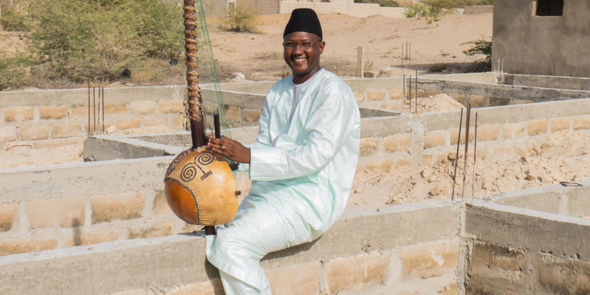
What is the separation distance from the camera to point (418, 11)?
42.6 meters

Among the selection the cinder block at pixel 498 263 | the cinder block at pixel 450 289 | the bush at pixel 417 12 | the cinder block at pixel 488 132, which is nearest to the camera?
the cinder block at pixel 498 263

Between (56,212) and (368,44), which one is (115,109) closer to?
(56,212)

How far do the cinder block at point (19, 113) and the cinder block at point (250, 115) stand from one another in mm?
2780

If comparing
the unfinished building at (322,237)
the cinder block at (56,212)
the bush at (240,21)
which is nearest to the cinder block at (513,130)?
the unfinished building at (322,237)

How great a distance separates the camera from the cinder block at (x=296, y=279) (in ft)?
12.7

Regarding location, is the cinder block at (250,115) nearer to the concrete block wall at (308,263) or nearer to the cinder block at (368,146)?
the cinder block at (368,146)

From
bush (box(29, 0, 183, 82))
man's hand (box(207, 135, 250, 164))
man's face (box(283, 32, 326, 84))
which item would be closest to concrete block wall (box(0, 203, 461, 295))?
man's hand (box(207, 135, 250, 164))

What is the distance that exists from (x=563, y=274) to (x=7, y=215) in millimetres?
3555

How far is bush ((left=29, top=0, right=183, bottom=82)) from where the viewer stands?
18188mm

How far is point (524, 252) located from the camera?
424cm

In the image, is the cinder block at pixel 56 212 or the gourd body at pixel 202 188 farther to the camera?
the cinder block at pixel 56 212

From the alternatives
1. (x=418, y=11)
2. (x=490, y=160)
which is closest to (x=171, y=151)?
(x=490, y=160)

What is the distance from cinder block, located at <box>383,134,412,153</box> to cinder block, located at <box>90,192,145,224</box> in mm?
3376

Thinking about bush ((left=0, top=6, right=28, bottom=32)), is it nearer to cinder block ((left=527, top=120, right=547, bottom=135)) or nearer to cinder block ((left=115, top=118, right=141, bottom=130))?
cinder block ((left=115, top=118, right=141, bottom=130))
